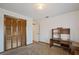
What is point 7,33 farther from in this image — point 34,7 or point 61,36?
point 61,36

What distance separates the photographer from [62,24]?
16.0 ft

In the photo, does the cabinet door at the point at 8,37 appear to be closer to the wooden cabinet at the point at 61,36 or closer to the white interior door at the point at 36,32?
the wooden cabinet at the point at 61,36

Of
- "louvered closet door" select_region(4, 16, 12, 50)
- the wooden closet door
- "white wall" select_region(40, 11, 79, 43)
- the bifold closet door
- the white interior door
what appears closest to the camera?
"louvered closet door" select_region(4, 16, 12, 50)

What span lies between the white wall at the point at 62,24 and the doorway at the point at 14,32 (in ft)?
5.69

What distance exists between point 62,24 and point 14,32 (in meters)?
2.88

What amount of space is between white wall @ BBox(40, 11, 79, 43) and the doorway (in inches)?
68.3

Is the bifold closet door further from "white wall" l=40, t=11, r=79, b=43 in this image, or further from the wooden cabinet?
the wooden cabinet

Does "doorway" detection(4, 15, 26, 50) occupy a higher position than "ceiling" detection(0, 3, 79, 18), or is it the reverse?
"ceiling" detection(0, 3, 79, 18)

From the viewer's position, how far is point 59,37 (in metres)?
4.77

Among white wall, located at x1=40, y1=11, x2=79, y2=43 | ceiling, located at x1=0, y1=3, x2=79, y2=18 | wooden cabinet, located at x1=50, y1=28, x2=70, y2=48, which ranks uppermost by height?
ceiling, located at x1=0, y1=3, x2=79, y2=18

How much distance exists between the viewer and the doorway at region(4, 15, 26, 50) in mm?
3970

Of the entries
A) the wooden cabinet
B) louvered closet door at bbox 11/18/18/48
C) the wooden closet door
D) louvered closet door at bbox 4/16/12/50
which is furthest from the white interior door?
louvered closet door at bbox 4/16/12/50

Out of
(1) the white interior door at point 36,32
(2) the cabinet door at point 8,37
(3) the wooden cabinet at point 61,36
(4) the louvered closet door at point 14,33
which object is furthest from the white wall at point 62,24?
(2) the cabinet door at point 8,37

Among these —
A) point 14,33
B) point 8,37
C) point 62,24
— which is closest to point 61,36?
point 62,24
